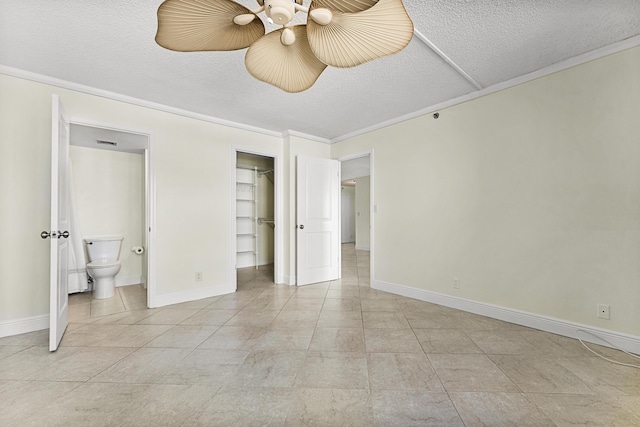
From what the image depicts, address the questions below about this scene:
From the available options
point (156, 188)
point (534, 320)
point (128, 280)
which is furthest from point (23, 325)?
point (534, 320)

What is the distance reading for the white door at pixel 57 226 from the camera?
7.30 ft

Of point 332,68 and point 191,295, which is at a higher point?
point 332,68

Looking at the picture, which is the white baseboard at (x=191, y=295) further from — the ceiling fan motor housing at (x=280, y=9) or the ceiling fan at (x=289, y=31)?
the ceiling fan motor housing at (x=280, y=9)

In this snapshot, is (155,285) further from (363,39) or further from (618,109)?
(618,109)

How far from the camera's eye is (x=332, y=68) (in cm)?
255

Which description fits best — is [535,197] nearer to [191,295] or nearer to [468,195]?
[468,195]

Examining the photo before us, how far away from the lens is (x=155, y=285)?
332cm

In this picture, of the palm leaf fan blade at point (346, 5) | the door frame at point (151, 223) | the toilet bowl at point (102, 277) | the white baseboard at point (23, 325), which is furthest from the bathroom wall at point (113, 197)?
the palm leaf fan blade at point (346, 5)

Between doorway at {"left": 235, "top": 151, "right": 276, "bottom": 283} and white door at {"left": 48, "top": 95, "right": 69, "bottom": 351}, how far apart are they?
3286 mm

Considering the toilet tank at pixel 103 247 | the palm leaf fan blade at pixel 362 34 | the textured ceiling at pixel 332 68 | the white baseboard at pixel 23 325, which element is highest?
the textured ceiling at pixel 332 68

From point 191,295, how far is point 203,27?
122 inches

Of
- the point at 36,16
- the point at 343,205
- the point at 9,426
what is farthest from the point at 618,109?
the point at 343,205

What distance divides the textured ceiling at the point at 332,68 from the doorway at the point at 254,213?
2412 mm

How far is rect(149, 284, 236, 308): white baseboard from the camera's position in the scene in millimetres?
3344
